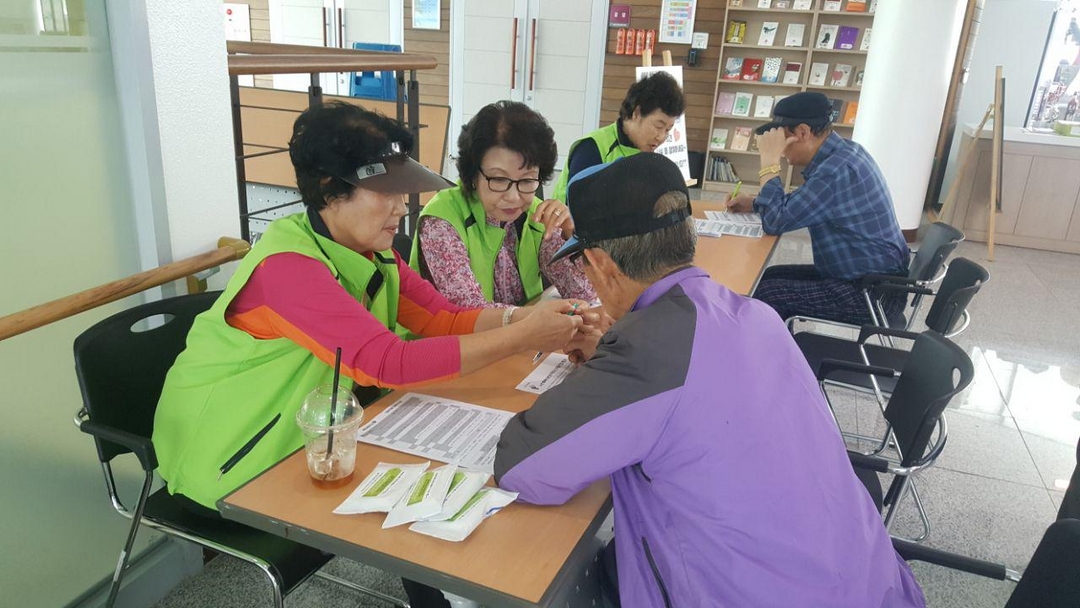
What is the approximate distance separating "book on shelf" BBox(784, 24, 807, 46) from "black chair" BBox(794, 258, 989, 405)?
5144mm

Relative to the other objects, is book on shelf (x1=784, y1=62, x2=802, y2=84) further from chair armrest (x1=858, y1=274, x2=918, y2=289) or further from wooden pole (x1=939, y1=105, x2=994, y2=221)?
chair armrest (x1=858, y1=274, x2=918, y2=289)

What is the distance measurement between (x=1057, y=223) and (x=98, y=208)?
7083mm

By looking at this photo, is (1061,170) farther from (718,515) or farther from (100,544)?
(100,544)

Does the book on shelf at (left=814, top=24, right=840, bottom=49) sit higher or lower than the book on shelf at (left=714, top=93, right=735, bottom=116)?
→ higher

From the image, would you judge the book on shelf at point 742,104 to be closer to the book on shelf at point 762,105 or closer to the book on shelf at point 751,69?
the book on shelf at point 762,105

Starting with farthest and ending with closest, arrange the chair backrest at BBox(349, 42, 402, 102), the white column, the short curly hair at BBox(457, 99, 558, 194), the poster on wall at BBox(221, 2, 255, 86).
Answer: the poster on wall at BBox(221, 2, 255, 86) → the chair backrest at BBox(349, 42, 402, 102) → the white column → the short curly hair at BBox(457, 99, 558, 194)

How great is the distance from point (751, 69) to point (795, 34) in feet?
1.67

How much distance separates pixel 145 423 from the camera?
5.32 ft

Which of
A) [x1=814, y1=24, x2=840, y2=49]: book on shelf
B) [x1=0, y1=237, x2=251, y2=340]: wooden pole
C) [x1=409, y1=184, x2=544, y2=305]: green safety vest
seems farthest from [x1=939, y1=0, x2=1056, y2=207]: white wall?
[x1=0, y1=237, x2=251, y2=340]: wooden pole

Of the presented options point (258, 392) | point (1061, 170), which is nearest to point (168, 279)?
point (258, 392)

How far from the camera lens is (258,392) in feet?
4.71

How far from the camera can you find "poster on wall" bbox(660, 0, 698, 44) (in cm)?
726

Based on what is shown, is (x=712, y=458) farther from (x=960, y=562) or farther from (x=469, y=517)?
(x=960, y=562)

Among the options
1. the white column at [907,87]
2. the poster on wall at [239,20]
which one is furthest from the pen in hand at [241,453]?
the poster on wall at [239,20]
